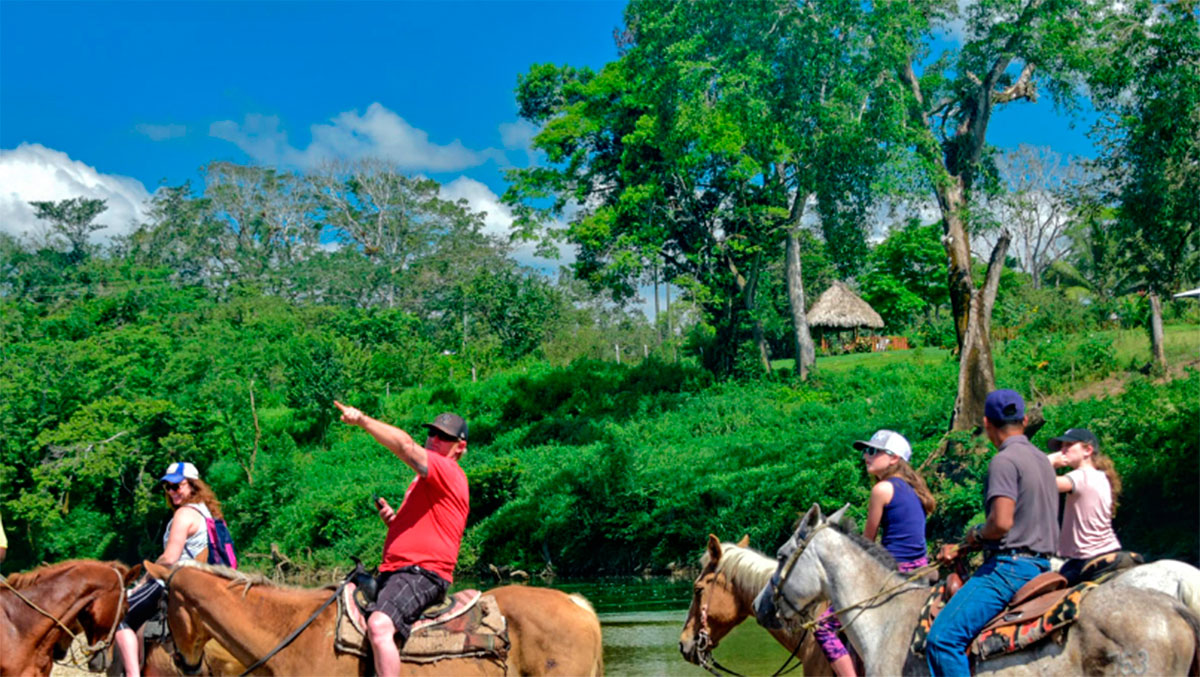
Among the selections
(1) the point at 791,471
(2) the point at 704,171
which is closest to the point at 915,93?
(1) the point at 791,471

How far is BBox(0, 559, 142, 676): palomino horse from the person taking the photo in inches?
311

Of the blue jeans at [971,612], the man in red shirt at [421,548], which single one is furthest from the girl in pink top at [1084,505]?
the man in red shirt at [421,548]

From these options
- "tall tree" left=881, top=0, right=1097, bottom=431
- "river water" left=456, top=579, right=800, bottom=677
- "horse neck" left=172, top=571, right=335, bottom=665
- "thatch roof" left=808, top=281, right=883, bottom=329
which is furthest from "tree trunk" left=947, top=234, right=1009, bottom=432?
"thatch roof" left=808, top=281, right=883, bottom=329

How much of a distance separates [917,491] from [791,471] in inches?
741

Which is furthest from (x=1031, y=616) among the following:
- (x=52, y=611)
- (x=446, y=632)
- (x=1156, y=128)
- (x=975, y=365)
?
(x=975, y=365)

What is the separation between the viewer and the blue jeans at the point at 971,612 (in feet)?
19.3

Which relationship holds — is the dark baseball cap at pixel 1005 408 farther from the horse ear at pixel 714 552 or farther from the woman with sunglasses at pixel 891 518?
the horse ear at pixel 714 552

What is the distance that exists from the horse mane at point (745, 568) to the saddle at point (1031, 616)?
1.78 metres

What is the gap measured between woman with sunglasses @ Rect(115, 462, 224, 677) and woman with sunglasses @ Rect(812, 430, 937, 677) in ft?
15.0

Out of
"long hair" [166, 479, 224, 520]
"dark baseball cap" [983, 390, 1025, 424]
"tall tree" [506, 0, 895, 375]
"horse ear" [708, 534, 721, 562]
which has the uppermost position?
"tall tree" [506, 0, 895, 375]

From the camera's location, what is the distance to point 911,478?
7188mm

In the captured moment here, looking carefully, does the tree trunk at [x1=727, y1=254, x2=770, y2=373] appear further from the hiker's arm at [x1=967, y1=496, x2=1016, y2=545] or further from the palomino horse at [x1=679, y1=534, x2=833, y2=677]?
the hiker's arm at [x1=967, y1=496, x2=1016, y2=545]

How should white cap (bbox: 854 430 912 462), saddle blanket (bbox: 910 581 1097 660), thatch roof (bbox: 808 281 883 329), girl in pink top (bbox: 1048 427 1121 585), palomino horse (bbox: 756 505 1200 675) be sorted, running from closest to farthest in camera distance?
1. palomino horse (bbox: 756 505 1200 675)
2. saddle blanket (bbox: 910 581 1097 660)
3. girl in pink top (bbox: 1048 427 1121 585)
4. white cap (bbox: 854 430 912 462)
5. thatch roof (bbox: 808 281 883 329)

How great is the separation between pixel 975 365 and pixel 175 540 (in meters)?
20.8
